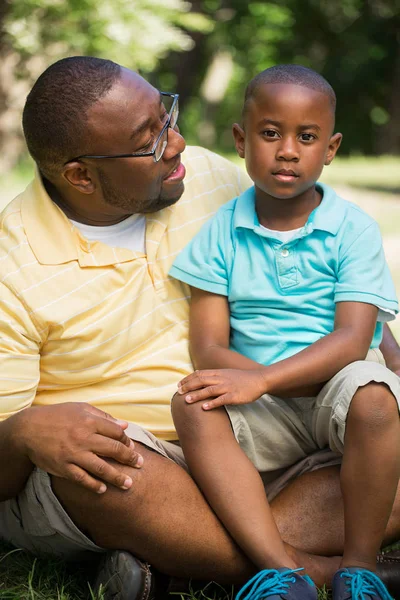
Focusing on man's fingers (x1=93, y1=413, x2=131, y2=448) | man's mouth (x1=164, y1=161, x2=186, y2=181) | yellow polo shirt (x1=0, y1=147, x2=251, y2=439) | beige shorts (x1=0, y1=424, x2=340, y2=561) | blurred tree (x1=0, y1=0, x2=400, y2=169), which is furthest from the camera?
blurred tree (x1=0, y1=0, x2=400, y2=169)

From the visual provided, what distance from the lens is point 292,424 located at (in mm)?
2752

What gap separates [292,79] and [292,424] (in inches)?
42.0

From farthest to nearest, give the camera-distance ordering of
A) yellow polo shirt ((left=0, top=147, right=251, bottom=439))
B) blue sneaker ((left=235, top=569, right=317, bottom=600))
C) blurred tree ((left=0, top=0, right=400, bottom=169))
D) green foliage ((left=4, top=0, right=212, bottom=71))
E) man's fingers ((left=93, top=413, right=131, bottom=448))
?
blurred tree ((left=0, top=0, right=400, bottom=169))
green foliage ((left=4, top=0, right=212, bottom=71))
yellow polo shirt ((left=0, top=147, right=251, bottom=439))
man's fingers ((left=93, top=413, right=131, bottom=448))
blue sneaker ((left=235, top=569, right=317, bottom=600))

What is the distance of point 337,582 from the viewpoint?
2.36 meters

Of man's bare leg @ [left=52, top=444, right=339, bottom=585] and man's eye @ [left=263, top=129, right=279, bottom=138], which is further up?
man's eye @ [left=263, top=129, right=279, bottom=138]

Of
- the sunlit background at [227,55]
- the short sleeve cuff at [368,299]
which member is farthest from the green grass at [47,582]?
the sunlit background at [227,55]

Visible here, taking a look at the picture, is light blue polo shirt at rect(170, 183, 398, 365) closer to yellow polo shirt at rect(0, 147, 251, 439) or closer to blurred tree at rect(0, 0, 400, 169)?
yellow polo shirt at rect(0, 147, 251, 439)

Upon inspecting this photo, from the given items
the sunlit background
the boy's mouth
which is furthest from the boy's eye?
the sunlit background

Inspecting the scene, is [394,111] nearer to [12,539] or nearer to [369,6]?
[369,6]

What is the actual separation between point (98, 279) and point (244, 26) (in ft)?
70.2

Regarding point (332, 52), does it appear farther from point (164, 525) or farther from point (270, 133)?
point (164, 525)

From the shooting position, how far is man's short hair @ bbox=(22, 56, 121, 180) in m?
2.74

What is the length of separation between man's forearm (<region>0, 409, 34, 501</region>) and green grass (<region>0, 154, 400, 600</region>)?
0.78 ft

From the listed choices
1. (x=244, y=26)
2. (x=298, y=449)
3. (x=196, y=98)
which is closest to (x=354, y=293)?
(x=298, y=449)
